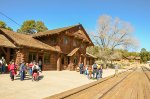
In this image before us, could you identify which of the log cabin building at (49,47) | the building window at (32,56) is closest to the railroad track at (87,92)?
the log cabin building at (49,47)

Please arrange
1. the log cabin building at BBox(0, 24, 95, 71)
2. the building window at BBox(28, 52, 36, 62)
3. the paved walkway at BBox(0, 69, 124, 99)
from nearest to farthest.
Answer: the paved walkway at BBox(0, 69, 124, 99) → the log cabin building at BBox(0, 24, 95, 71) → the building window at BBox(28, 52, 36, 62)

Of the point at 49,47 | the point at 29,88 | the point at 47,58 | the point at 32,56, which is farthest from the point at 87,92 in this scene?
the point at 49,47

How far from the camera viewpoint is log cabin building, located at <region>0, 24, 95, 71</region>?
25562 millimetres

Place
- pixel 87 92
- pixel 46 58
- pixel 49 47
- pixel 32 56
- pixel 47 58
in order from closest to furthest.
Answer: pixel 87 92, pixel 32 56, pixel 46 58, pixel 47 58, pixel 49 47

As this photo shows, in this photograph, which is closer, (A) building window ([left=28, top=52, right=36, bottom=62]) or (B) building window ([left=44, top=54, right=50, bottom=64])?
(A) building window ([left=28, top=52, right=36, bottom=62])

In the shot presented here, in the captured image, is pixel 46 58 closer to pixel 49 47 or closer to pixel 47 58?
pixel 47 58

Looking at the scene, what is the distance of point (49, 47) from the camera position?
31344 mm

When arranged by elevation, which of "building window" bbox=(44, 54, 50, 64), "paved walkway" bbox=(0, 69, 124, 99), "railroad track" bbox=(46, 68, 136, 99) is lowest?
"railroad track" bbox=(46, 68, 136, 99)

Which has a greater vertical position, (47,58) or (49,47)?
(49,47)

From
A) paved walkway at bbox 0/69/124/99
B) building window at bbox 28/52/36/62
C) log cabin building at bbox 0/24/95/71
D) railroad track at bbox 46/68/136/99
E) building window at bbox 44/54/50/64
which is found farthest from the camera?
building window at bbox 44/54/50/64

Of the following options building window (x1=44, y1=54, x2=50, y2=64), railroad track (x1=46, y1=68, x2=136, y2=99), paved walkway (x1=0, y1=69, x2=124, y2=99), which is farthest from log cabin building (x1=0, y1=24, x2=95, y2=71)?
railroad track (x1=46, y1=68, x2=136, y2=99)

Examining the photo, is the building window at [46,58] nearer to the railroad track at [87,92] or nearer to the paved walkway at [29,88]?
the paved walkway at [29,88]

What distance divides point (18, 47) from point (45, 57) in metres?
6.26

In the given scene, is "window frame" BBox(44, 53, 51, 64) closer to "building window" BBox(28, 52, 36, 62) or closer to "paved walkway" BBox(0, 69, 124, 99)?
"building window" BBox(28, 52, 36, 62)
